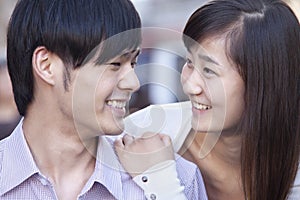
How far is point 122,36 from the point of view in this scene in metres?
1.53

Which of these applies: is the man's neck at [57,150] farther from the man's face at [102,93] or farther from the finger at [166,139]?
the finger at [166,139]

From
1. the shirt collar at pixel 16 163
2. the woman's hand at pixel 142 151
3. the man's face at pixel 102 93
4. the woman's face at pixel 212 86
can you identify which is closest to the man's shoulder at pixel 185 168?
the woman's hand at pixel 142 151

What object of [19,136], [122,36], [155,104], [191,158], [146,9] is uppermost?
[122,36]

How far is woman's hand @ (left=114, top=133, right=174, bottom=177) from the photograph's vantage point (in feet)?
5.26

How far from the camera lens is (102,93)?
1494 millimetres

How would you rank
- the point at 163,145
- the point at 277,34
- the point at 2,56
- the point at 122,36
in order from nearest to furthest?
1. the point at 122,36
2. the point at 163,145
3. the point at 277,34
4. the point at 2,56

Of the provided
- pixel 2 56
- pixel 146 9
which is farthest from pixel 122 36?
pixel 146 9

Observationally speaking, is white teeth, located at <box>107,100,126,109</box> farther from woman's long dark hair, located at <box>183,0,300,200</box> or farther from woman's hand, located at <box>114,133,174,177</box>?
woman's long dark hair, located at <box>183,0,300,200</box>

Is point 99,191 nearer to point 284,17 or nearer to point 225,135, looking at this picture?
point 225,135

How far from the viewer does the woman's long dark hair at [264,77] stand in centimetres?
181

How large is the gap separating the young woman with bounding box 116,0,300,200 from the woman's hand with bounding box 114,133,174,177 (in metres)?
0.14

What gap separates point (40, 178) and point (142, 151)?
0.27 m

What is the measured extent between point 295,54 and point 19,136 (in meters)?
0.78

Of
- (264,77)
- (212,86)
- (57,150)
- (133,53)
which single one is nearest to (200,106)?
(212,86)
